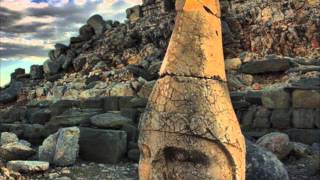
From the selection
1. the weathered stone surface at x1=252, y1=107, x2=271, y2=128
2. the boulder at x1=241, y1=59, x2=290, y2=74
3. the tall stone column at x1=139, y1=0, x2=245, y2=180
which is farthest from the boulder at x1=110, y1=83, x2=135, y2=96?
the tall stone column at x1=139, y1=0, x2=245, y2=180

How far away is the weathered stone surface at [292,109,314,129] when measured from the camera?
11.2 m

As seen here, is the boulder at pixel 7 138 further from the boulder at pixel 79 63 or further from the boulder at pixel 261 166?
the boulder at pixel 79 63

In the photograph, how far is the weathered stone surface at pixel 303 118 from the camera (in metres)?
11.2

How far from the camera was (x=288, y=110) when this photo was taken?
1162 centimetres

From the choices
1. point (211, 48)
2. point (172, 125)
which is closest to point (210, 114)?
point (172, 125)

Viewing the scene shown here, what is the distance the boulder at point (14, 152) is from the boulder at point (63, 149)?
0.64 m

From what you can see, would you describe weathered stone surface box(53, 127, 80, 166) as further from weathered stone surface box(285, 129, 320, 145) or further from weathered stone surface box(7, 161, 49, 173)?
weathered stone surface box(285, 129, 320, 145)

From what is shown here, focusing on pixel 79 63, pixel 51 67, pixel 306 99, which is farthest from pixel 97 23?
pixel 306 99

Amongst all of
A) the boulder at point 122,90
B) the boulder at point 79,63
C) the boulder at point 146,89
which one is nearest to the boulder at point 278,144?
the boulder at point 146,89

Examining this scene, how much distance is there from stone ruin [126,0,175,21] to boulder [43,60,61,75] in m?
4.40

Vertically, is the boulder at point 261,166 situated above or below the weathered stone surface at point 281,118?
below

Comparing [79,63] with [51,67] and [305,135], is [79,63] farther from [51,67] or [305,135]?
[305,135]

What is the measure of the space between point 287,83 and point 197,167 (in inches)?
351

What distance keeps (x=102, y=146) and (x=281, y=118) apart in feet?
14.0
